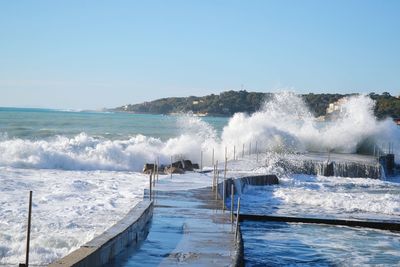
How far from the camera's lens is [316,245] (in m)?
11.6

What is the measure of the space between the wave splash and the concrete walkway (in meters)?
17.7

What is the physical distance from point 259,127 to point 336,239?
2798 cm

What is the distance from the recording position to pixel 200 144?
37375 mm

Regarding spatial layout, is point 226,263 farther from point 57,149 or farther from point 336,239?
point 57,149

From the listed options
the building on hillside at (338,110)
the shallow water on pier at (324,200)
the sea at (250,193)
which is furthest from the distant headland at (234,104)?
the shallow water on pier at (324,200)

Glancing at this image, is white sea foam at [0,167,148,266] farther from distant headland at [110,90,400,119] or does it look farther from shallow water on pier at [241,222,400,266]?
distant headland at [110,90,400,119]

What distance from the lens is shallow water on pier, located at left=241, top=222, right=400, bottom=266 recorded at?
411 inches

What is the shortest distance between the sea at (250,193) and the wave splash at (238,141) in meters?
0.08

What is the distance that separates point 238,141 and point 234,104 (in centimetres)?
6701

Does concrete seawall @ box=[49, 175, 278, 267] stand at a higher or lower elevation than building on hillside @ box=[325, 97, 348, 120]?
lower

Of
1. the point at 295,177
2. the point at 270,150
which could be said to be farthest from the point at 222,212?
the point at 270,150

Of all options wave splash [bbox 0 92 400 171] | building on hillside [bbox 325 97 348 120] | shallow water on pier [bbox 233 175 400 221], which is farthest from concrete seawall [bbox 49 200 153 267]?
building on hillside [bbox 325 97 348 120]

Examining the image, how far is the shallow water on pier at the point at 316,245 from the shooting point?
34.2 ft

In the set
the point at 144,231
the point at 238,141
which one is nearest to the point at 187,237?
the point at 144,231
